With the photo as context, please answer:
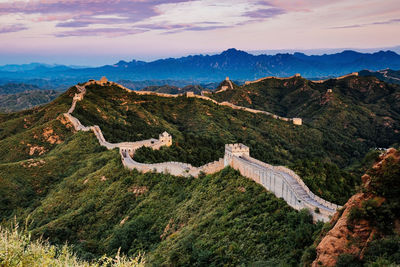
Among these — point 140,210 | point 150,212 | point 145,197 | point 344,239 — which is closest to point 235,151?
point 150,212

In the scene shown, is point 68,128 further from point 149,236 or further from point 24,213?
point 149,236

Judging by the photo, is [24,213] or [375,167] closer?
[375,167]

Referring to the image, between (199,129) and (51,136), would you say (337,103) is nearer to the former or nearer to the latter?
(199,129)

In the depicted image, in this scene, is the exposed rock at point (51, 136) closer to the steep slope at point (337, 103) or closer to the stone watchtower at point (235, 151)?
the stone watchtower at point (235, 151)

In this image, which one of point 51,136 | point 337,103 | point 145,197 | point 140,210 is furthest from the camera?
point 337,103

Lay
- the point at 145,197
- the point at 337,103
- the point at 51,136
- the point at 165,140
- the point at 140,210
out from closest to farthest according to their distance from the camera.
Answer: the point at 140,210 → the point at 145,197 → the point at 165,140 → the point at 51,136 → the point at 337,103

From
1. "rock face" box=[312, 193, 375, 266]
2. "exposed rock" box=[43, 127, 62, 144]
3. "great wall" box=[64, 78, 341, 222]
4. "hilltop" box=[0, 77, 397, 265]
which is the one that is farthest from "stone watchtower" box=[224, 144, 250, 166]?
"exposed rock" box=[43, 127, 62, 144]

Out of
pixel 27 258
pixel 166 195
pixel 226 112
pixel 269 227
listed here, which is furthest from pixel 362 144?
pixel 27 258
